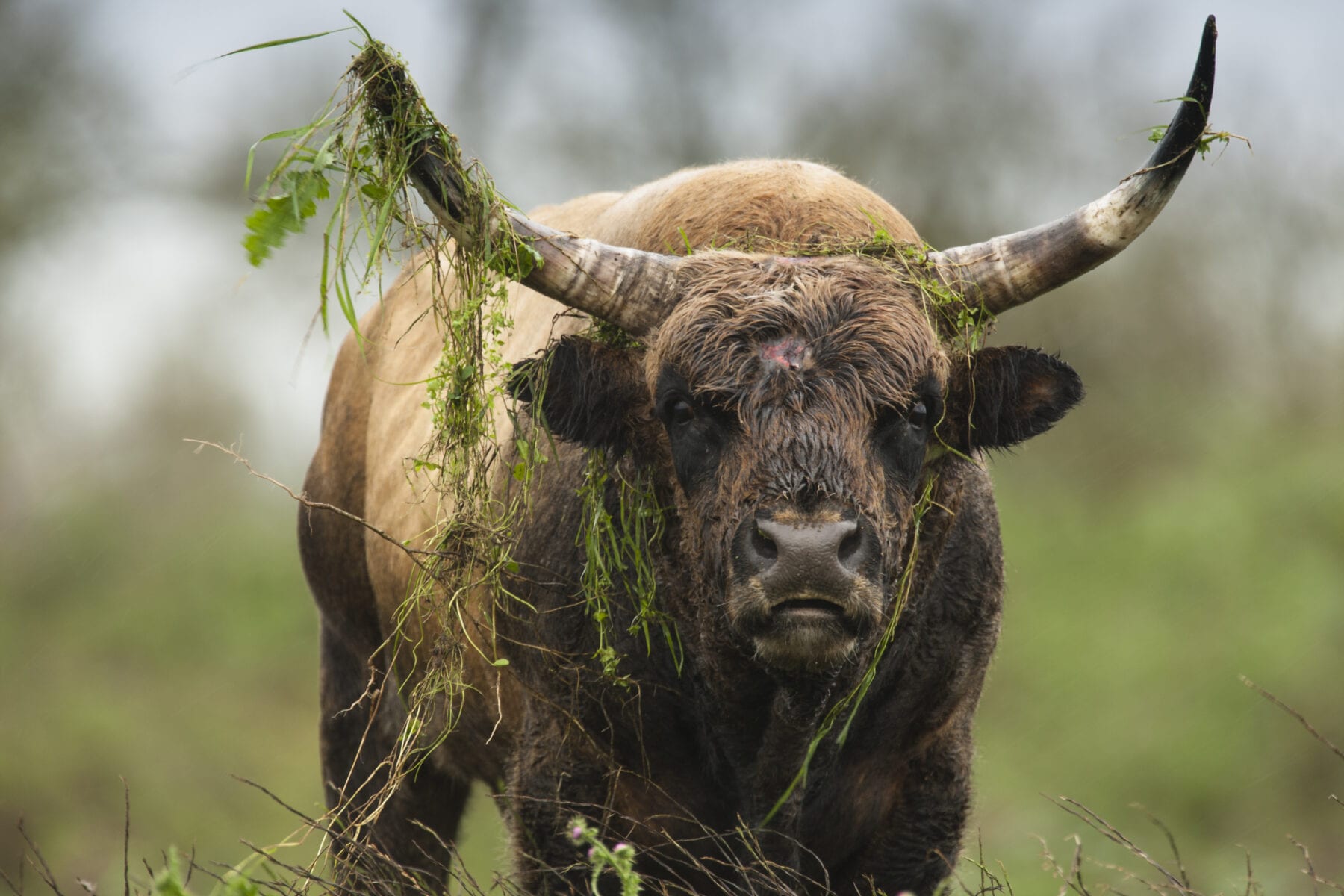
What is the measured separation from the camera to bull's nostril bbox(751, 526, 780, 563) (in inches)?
149

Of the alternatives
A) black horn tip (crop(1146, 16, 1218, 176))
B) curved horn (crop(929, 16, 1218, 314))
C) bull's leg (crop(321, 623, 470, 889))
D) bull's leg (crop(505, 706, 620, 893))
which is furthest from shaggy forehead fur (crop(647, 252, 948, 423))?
Result: bull's leg (crop(321, 623, 470, 889))

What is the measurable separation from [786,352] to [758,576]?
707 mm

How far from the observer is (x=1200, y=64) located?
400cm

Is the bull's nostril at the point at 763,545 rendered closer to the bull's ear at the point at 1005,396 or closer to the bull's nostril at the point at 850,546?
the bull's nostril at the point at 850,546

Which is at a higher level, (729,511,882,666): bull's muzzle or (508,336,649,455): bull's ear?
(508,336,649,455): bull's ear

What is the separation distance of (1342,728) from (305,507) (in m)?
9.58

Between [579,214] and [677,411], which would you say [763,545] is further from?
[579,214]

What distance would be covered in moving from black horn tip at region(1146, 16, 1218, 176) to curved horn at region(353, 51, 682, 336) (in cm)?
154

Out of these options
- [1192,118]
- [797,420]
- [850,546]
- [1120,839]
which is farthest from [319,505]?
[1192,118]

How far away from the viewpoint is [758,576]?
12.4 feet

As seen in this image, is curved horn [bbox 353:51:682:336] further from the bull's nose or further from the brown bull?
the bull's nose

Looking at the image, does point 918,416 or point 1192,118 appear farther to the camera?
point 918,416

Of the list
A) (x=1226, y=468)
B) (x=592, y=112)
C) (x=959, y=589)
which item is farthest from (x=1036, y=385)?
(x=592, y=112)

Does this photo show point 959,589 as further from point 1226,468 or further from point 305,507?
point 1226,468
